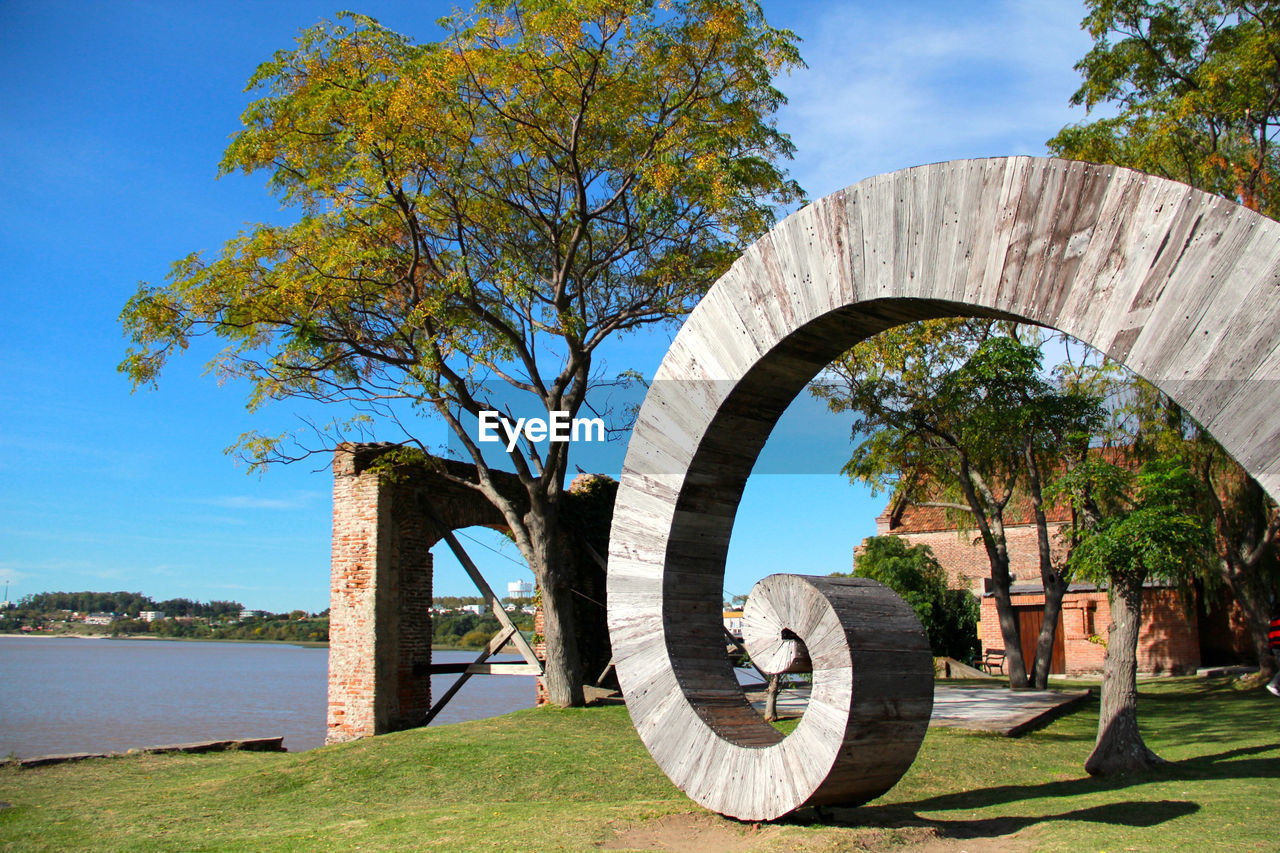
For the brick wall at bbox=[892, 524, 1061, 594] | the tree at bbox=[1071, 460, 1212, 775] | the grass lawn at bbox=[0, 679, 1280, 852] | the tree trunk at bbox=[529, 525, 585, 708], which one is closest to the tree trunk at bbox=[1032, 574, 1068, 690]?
the grass lawn at bbox=[0, 679, 1280, 852]

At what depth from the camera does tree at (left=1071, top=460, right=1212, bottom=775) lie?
7.86 metres

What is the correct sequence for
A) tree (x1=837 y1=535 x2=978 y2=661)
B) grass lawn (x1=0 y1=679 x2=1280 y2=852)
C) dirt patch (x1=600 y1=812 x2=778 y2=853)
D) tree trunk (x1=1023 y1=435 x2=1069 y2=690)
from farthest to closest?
tree (x1=837 y1=535 x2=978 y2=661) → tree trunk (x1=1023 y1=435 x2=1069 y2=690) → grass lawn (x1=0 y1=679 x2=1280 y2=852) → dirt patch (x1=600 y1=812 x2=778 y2=853)

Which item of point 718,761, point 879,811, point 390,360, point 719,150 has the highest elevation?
point 719,150

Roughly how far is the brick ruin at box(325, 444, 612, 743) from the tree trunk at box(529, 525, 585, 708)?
168 cm

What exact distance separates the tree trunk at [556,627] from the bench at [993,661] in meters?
14.5

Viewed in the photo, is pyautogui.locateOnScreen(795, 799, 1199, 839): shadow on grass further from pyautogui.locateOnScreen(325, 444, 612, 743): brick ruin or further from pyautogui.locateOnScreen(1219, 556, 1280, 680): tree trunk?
pyautogui.locateOnScreen(1219, 556, 1280, 680): tree trunk

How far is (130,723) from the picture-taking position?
18.8 meters

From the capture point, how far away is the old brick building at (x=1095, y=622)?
22016 mm

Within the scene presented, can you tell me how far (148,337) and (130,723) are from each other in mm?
10489

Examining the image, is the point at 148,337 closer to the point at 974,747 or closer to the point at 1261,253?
the point at 974,747

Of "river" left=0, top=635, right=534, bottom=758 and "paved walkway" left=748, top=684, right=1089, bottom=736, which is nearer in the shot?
Answer: "paved walkway" left=748, top=684, right=1089, bottom=736

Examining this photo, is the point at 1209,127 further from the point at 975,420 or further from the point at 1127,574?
the point at 1127,574

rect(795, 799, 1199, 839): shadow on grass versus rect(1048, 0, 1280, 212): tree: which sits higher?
rect(1048, 0, 1280, 212): tree

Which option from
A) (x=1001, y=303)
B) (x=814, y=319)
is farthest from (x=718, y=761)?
(x=1001, y=303)
